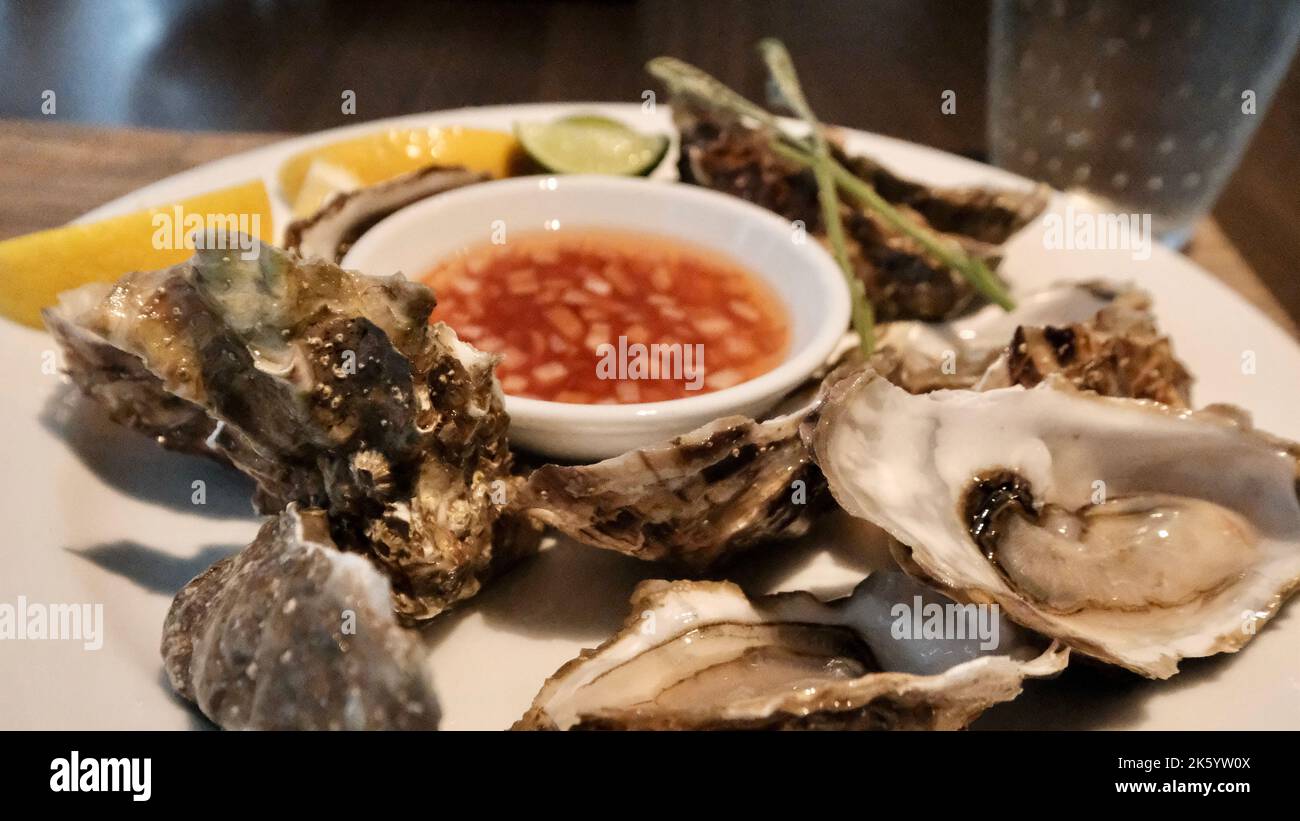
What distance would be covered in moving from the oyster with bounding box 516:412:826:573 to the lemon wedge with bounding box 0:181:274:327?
703 mm

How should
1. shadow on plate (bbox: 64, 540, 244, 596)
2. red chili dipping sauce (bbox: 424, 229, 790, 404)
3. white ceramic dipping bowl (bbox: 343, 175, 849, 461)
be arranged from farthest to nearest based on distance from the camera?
red chili dipping sauce (bbox: 424, 229, 790, 404)
white ceramic dipping bowl (bbox: 343, 175, 849, 461)
shadow on plate (bbox: 64, 540, 244, 596)

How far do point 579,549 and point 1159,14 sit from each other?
Result: 75.5 inches

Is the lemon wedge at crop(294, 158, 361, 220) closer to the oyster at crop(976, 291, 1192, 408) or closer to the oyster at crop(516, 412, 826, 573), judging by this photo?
the oyster at crop(516, 412, 826, 573)

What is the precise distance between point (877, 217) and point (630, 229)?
0.50 metres

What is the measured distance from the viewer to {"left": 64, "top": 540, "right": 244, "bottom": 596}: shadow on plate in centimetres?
120

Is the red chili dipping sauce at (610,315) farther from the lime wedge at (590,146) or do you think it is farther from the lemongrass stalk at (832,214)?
the lime wedge at (590,146)

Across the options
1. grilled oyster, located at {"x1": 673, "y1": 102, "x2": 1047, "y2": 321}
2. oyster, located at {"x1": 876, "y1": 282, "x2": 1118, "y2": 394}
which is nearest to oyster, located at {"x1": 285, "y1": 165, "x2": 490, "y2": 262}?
grilled oyster, located at {"x1": 673, "y1": 102, "x2": 1047, "y2": 321}

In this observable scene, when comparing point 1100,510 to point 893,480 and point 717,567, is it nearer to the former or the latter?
point 893,480

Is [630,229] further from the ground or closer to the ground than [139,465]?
further from the ground

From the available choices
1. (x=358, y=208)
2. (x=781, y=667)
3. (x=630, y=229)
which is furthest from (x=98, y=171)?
(x=781, y=667)

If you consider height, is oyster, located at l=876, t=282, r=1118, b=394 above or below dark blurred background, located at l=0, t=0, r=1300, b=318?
below

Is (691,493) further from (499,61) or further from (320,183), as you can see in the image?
(499,61)

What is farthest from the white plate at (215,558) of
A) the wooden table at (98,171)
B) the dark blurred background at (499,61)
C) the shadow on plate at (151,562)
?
the dark blurred background at (499,61)

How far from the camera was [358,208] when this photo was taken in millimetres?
1710
